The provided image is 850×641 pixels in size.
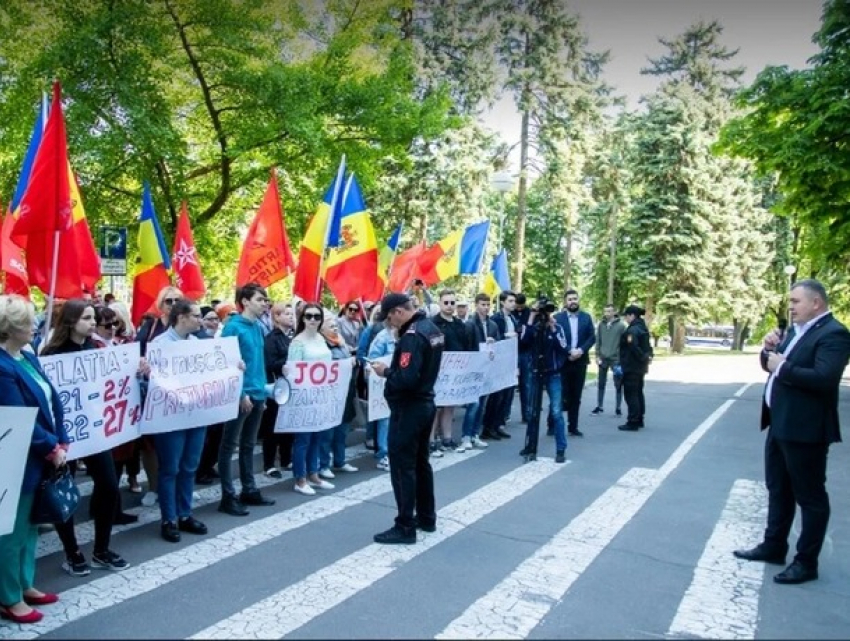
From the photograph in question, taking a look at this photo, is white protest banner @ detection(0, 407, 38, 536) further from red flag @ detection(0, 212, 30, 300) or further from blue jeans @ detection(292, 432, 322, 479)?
red flag @ detection(0, 212, 30, 300)

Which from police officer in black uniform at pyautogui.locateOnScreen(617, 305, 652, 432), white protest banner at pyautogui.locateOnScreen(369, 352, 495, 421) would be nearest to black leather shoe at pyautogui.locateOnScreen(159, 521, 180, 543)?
white protest banner at pyautogui.locateOnScreen(369, 352, 495, 421)

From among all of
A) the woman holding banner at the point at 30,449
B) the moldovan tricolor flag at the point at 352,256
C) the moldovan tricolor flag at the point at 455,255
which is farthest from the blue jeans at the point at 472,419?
the woman holding banner at the point at 30,449

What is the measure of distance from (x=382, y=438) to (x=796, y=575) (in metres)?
4.83

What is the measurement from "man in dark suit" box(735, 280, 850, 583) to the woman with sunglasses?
4.19 metres

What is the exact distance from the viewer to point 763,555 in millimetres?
5672

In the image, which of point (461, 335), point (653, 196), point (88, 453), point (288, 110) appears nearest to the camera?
point (88, 453)

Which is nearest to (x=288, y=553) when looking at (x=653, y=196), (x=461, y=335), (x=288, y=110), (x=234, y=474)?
(x=234, y=474)

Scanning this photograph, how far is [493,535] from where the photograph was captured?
20.1ft

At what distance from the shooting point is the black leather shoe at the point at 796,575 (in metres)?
5.21

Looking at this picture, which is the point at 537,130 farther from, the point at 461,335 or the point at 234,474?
the point at 234,474

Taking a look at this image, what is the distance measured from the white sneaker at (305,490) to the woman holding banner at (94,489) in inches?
89.5

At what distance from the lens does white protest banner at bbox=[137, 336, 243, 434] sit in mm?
5988

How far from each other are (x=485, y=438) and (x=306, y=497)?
4265mm

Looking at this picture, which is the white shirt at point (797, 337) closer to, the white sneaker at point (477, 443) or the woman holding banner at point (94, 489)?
the woman holding banner at point (94, 489)
